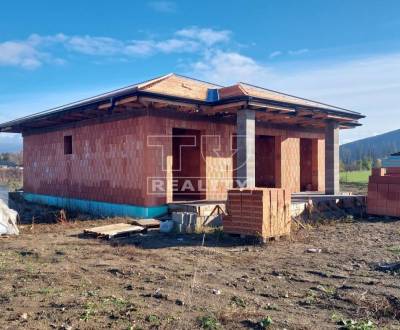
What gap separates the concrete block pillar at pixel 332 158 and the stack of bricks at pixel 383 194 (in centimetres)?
230

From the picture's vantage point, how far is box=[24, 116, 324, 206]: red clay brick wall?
41.3 ft

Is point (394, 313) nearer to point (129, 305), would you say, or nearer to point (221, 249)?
point (129, 305)

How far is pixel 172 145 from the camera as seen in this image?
14.6 metres

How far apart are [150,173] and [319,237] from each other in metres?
5.42

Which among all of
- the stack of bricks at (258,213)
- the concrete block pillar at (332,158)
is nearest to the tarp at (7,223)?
the stack of bricks at (258,213)

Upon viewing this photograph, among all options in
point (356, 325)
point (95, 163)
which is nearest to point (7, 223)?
point (95, 163)

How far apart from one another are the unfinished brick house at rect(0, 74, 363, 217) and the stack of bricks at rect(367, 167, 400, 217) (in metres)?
2.57

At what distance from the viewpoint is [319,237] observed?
32.1 feet

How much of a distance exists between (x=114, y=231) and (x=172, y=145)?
523cm

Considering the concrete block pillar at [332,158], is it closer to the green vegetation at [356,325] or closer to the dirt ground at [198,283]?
the dirt ground at [198,283]

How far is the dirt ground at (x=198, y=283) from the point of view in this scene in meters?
4.52

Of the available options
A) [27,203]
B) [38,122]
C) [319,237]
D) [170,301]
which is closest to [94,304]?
[170,301]

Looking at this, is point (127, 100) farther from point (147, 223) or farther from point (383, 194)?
point (383, 194)

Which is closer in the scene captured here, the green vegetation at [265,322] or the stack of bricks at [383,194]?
the green vegetation at [265,322]
